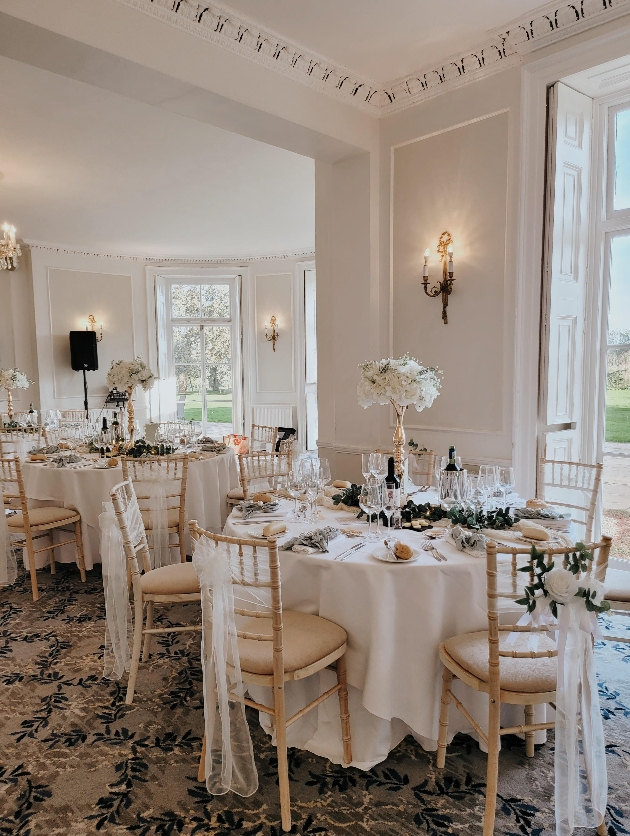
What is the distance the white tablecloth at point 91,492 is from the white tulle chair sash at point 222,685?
2642 mm

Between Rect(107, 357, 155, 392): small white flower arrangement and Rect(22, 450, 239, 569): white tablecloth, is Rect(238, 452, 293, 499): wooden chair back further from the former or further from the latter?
Rect(107, 357, 155, 392): small white flower arrangement

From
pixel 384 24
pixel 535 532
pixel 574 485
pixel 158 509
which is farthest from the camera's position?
pixel 158 509

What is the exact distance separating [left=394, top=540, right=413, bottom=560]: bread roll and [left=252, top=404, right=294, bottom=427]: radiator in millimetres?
8669

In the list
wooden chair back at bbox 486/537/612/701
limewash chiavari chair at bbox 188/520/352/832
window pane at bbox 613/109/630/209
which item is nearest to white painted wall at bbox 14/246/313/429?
window pane at bbox 613/109/630/209

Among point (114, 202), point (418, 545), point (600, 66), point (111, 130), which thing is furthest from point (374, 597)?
point (114, 202)

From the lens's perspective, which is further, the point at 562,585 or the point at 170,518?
the point at 170,518

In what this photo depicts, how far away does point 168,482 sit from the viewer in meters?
4.50

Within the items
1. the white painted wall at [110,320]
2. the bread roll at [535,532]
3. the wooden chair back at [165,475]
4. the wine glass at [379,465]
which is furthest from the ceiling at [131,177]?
the bread roll at [535,532]

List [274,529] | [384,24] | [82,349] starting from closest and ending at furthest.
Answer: [274,529] < [384,24] < [82,349]

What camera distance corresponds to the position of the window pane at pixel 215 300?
11.4 meters

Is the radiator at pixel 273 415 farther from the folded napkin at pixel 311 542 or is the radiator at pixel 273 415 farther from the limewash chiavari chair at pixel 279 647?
the limewash chiavari chair at pixel 279 647

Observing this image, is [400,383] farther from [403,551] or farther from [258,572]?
[258,572]

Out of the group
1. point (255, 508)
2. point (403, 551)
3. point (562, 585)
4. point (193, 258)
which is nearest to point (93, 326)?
point (193, 258)

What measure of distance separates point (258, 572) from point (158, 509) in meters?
2.21
